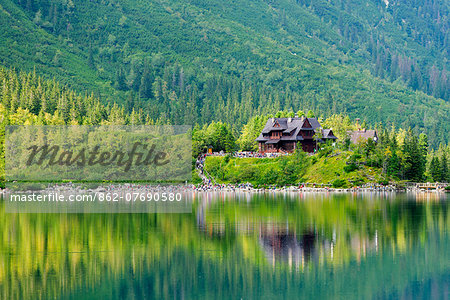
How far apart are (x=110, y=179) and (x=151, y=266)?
93.8 meters

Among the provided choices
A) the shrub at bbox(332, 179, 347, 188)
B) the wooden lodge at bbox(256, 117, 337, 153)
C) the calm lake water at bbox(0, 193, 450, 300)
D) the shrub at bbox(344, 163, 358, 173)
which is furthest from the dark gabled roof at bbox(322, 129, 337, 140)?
the calm lake water at bbox(0, 193, 450, 300)

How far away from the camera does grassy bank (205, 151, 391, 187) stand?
132125mm

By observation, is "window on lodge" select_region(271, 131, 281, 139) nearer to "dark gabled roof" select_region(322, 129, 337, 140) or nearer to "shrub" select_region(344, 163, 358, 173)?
"dark gabled roof" select_region(322, 129, 337, 140)

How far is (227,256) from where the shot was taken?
167 feet

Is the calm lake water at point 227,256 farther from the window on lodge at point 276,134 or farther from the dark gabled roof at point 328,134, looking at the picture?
the window on lodge at point 276,134

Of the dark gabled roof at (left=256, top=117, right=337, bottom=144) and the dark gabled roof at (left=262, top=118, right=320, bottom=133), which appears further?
the dark gabled roof at (left=262, top=118, right=320, bottom=133)

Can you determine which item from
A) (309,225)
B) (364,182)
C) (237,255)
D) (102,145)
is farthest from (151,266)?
(102,145)

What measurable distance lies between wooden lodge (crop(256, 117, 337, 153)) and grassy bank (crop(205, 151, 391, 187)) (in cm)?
1155

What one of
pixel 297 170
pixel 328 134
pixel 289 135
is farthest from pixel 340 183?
pixel 328 134

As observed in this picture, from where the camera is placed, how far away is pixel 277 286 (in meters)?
42.3

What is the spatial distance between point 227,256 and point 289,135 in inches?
4470

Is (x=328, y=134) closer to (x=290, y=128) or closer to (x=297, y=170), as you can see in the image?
(x=290, y=128)

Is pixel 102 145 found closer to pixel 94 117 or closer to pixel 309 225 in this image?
pixel 94 117

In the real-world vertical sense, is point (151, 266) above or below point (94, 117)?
below
